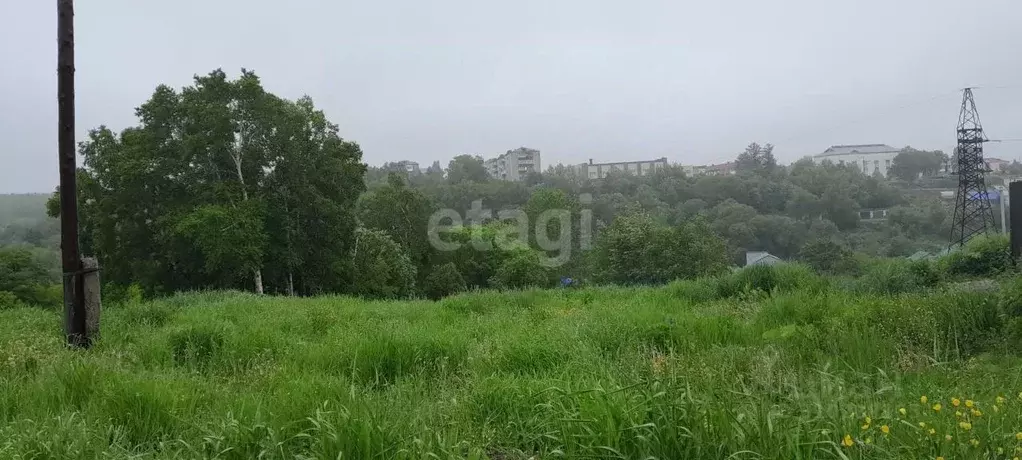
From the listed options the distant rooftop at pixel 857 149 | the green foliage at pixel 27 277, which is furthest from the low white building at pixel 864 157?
the green foliage at pixel 27 277

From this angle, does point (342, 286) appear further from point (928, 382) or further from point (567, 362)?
point (928, 382)

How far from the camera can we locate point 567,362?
4.21 m

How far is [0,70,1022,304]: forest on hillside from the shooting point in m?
20.7

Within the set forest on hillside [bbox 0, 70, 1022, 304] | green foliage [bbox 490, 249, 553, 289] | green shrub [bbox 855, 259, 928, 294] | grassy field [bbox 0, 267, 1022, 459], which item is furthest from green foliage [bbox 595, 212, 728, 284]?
grassy field [bbox 0, 267, 1022, 459]

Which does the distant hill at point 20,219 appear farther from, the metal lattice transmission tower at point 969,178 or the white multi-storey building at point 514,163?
the white multi-storey building at point 514,163

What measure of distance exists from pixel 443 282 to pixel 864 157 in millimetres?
27491

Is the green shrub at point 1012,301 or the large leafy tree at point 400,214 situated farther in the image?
the large leafy tree at point 400,214

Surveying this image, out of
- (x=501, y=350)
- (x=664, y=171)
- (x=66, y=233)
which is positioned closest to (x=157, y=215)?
(x=66, y=233)

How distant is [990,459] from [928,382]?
1250 mm

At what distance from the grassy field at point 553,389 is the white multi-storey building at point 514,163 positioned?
71907 millimetres

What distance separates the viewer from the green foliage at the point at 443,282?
34.6m

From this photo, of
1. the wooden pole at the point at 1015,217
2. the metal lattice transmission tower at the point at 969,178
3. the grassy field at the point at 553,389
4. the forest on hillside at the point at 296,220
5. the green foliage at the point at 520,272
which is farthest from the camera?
the green foliage at the point at 520,272

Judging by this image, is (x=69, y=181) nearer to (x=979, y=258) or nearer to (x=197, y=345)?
(x=197, y=345)

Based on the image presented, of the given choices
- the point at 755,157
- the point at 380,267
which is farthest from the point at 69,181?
the point at 755,157
